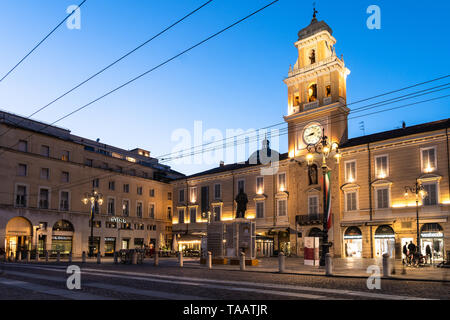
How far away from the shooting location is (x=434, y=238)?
34469mm

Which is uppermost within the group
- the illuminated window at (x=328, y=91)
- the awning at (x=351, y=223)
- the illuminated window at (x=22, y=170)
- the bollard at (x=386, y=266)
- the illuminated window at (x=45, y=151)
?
the illuminated window at (x=328, y=91)

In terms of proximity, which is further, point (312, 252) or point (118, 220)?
point (118, 220)

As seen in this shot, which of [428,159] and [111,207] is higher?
[428,159]

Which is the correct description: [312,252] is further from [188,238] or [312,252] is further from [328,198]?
[188,238]

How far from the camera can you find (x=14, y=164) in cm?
4466

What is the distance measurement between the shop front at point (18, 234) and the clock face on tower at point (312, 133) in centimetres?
3071

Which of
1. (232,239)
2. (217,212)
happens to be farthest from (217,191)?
(232,239)

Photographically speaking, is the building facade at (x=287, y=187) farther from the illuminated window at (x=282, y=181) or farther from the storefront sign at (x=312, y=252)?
the storefront sign at (x=312, y=252)

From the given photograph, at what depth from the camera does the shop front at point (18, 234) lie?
43.4 m

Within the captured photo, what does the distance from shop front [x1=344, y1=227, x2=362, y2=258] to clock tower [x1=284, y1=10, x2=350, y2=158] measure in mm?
9017

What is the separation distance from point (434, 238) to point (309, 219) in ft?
A: 38.4

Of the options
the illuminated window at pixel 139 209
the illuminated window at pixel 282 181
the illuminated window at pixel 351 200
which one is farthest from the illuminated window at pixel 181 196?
the illuminated window at pixel 351 200

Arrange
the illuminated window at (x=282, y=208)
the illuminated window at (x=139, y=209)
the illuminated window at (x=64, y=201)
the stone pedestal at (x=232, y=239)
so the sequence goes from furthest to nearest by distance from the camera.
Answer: the illuminated window at (x=139, y=209)
the illuminated window at (x=64, y=201)
the illuminated window at (x=282, y=208)
the stone pedestal at (x=232, y=239)
